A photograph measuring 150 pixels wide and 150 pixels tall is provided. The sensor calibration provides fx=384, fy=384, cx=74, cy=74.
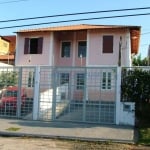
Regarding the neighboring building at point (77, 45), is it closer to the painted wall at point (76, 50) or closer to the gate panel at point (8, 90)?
the painted wall at point (76, 50)

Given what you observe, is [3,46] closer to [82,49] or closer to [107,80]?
[82,49]

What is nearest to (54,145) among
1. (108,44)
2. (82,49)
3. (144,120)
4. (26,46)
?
(144,120)

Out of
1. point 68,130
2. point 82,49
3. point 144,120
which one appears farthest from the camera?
point 82,49

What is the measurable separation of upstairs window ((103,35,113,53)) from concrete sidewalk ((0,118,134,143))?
16.4m

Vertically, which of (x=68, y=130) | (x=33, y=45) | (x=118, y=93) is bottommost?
(x=68, y=130)

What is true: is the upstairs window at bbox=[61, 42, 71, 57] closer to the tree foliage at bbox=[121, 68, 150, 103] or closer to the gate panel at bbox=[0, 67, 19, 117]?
the gate panel at bbox=[0, 67, 19, 117]

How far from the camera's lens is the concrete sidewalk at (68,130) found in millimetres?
13266

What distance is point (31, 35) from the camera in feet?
113

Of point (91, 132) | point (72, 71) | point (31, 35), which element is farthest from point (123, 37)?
point (91, 132)

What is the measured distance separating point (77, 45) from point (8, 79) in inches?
636

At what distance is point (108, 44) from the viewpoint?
32156 mm

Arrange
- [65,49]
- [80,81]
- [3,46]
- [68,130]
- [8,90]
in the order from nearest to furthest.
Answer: [68,130] < [80,81] < [8,90] < [65,49] < [3,46]

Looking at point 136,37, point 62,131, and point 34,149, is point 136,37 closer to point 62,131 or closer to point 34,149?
point 62,131

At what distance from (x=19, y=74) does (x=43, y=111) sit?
2175 millimetres
